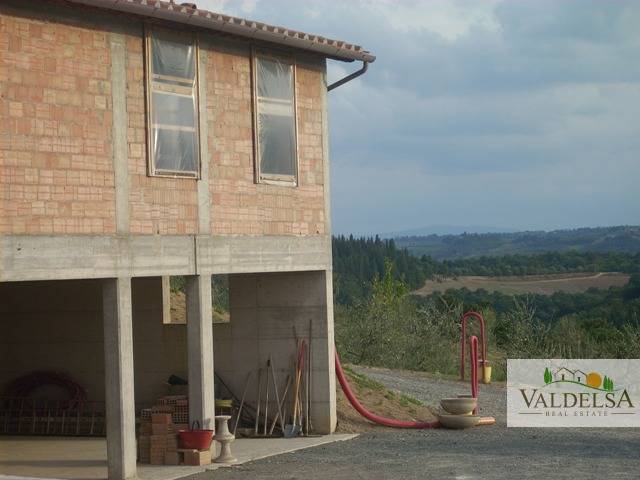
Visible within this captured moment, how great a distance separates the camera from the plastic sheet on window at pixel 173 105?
610 inches

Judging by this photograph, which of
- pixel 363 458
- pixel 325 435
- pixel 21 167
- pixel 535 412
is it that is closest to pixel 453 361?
pixel 535 412

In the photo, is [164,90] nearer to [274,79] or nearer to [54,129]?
[54,129]

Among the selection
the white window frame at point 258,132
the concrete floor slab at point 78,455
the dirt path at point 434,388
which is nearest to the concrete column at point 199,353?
the concrete floor slab at point 78,455

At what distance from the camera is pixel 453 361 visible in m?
34.0

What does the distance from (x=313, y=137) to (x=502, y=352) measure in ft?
65.8

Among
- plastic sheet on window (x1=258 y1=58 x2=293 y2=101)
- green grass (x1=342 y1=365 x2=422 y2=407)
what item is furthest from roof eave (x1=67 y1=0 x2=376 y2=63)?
green grass (x1=342 y1=365 x2=422 y2=407)

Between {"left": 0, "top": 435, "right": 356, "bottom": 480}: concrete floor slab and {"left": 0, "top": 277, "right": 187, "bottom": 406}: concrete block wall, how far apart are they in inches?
51.5

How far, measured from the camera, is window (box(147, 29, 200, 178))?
15.4 m

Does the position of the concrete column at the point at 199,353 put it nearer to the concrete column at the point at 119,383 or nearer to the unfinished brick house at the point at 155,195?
the unfinished brick house at the point at 155,195

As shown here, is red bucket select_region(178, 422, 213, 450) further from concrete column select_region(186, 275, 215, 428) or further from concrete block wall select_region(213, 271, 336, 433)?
concrete block wall select_region(213, 271, 336, 433)

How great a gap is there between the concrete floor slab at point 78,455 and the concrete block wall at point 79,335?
1.31 meters

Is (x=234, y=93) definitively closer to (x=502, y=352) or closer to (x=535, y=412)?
(x=535, y=412)

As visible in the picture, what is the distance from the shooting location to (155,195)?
50.5 ft

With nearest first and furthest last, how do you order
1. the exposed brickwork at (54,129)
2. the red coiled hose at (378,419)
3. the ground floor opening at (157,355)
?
the exposed brickwork at (54,129), the ground floor opening at (157,355), the red coiled hose at (378,419)
